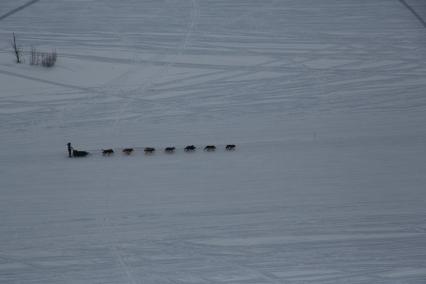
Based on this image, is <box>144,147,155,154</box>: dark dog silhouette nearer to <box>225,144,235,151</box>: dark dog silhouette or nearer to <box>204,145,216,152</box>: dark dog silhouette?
<box>204,145,216,152</box>: dark dog silhouette

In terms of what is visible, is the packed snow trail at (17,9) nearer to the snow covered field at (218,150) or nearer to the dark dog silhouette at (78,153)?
the snow covered field at (218,150)

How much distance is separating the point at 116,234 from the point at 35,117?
3.64 m

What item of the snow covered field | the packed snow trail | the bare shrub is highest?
the packed snow trail

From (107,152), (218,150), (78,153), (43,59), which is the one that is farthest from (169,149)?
(43,59)

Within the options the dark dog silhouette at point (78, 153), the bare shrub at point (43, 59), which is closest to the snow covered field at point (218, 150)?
the dark dog silhouette at point (78, 153)

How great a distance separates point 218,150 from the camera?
9133 mm

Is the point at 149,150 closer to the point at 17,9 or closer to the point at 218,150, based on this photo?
the point at 218,150

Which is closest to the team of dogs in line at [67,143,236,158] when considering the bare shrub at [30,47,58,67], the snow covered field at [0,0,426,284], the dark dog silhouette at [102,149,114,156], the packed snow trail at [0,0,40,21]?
the dark dog silhouette at [102,149,114,156]

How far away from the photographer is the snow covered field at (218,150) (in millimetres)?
7133

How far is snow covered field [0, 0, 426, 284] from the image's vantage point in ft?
23.4

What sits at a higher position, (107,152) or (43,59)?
A: (43,59)

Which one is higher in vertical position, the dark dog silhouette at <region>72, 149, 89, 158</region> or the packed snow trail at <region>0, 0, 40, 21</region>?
the packed snow trail at <region>0, 0, 40, 21</region>

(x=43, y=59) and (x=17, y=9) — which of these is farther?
(x=17, y=9)

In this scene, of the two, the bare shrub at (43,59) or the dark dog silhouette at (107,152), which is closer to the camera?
the dark dog silhouette at (107,152)
